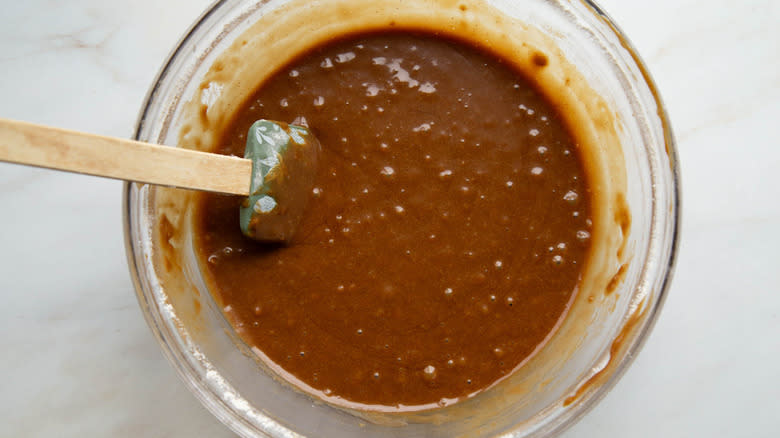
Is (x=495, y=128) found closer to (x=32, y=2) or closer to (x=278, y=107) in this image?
(x=278, y=107)

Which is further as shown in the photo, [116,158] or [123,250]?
[123,250]

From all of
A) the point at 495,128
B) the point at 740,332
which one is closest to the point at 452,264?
the point at 495,128

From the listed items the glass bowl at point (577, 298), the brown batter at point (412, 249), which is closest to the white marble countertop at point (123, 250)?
the glass bowl at point (577, 298)

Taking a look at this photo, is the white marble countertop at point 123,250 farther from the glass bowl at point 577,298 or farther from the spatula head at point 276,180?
the spatula head at point 276,180

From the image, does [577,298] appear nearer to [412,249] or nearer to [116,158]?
[412,249]

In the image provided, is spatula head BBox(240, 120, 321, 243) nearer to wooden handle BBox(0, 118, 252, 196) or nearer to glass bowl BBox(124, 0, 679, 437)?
wooden handle BBox(0, 118, 252, 196)

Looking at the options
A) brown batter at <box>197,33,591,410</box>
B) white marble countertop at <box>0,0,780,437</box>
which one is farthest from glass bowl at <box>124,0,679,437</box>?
white marble countertop at <box>0,0,780,437</box>

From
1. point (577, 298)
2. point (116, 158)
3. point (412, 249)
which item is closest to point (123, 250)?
point (116, 158)
